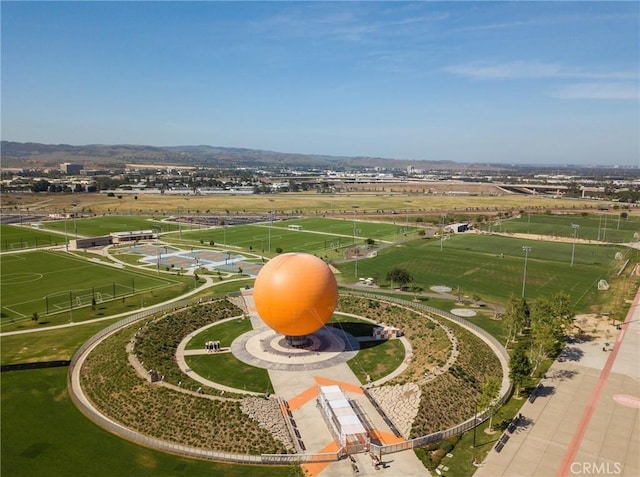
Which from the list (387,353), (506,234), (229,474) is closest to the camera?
(229,474)

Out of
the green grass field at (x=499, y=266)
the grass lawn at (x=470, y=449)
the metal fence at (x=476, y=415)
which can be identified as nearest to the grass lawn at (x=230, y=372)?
the metal fence at (x=476, y=415)

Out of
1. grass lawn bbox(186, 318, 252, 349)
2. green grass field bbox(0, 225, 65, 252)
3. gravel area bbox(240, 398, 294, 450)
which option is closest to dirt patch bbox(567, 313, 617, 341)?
gravel area bbox(240, 398, 294, 450)

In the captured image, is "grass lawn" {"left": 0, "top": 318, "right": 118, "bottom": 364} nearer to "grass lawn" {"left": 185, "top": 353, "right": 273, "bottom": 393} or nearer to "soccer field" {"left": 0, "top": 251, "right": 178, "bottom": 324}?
"soccer field" {"left": 0, "top": 251, "right": 178, "bottom": 324}

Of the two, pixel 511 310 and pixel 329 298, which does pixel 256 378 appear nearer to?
pixel 329 298

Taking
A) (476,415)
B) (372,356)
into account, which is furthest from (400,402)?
(372,356)

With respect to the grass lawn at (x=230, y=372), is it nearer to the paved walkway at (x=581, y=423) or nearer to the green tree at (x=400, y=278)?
the paved walkway at (x=581, y=423)

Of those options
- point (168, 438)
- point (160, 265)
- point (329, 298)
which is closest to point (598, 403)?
point (329, 298)
